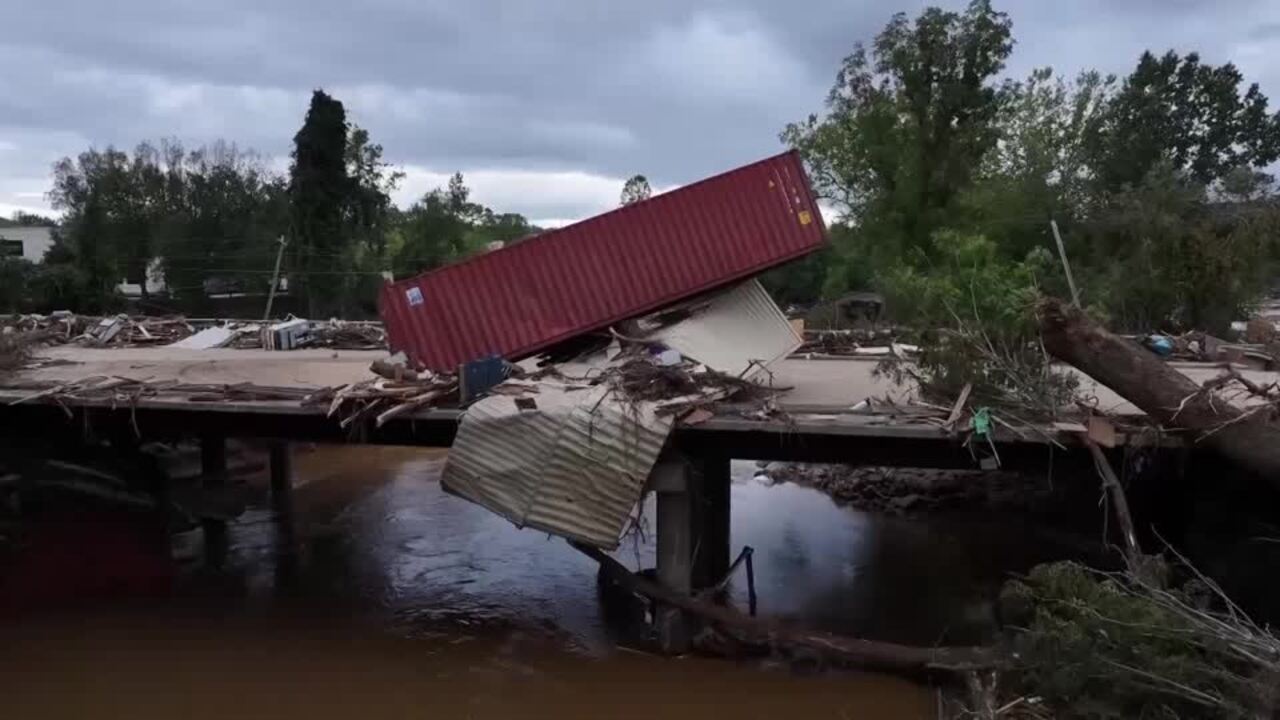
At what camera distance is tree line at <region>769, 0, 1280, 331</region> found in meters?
23.6

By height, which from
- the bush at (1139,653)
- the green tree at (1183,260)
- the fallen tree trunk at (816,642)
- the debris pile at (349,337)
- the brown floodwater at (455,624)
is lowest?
the brown floodwater at (455,624)

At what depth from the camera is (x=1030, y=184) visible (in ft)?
113

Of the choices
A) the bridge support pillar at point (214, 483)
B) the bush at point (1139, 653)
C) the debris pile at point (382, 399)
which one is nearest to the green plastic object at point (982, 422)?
the bush at point (1139, 653)

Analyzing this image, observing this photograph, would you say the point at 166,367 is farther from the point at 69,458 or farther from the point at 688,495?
the point at 688,495

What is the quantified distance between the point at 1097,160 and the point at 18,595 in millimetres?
38560

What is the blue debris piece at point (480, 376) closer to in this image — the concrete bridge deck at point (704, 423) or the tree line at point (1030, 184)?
the concrete bridge deck at point (704, 423)

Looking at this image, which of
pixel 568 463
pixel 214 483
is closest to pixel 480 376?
pixel 568 463

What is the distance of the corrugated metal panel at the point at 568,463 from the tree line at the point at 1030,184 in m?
10.0

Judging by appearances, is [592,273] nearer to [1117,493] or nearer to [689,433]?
[689,433]

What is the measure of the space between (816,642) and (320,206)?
1458 inches

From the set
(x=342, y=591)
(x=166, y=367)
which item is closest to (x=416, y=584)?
(x=342, y=591)

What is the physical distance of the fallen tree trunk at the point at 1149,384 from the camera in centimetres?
839

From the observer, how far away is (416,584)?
46.0 ft

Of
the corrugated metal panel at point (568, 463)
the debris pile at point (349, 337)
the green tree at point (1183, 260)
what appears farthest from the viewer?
the green tree at point (1183, 260)
